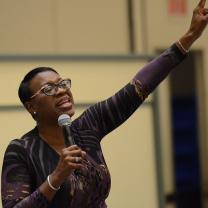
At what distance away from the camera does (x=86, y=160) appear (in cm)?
176

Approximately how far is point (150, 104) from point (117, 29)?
2.34ft

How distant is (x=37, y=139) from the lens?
70.3 inches

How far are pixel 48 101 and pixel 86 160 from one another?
221 mm

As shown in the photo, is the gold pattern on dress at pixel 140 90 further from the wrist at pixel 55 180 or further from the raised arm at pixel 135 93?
the wrist at pixel 55 180

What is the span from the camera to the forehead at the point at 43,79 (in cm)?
179

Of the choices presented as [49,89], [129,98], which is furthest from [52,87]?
[129,98]

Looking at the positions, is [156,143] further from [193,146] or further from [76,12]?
[193,146]

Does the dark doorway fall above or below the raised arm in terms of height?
below

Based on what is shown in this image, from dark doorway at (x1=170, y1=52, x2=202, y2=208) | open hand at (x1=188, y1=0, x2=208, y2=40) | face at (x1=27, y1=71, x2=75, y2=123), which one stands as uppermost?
open hand at (x1=188, y1=0, x2=208, y2=40)

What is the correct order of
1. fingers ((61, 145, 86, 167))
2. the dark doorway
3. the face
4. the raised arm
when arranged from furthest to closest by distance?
the dark doorway, the raised arm, the face, fingers ((61, 145, 86, 167))

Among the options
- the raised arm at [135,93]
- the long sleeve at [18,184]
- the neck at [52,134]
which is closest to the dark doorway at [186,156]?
the raised arm at [135,93]

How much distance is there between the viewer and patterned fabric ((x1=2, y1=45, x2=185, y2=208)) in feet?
5.42

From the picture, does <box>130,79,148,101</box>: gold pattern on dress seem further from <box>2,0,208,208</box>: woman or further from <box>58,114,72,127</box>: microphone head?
<box>58,114,72,127</box>: microphone head

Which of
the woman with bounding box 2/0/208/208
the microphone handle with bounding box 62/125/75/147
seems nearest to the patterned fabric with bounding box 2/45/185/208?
the woman with bounding box 2/0/208/208
